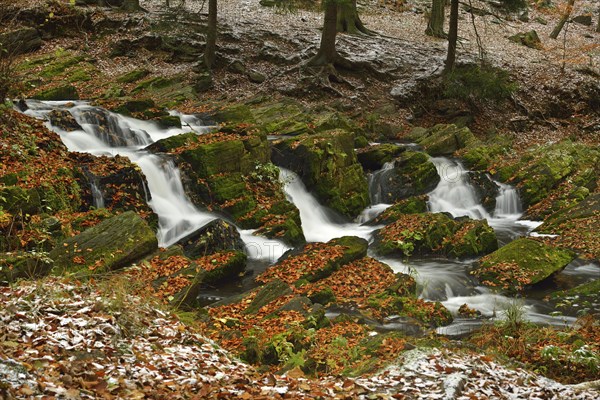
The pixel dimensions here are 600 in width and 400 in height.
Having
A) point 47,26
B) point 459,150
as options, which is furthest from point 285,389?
point 47,26

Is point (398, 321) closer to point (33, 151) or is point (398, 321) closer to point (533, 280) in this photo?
point (533, 280)

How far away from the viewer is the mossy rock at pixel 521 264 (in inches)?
448

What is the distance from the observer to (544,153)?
18.4 metres

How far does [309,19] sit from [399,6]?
7.94m

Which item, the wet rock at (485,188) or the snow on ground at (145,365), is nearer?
the snow on ground at (145,365)

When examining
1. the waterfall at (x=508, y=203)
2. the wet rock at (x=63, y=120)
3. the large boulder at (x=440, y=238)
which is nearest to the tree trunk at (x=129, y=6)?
the wet rock at (x=63, y=120)

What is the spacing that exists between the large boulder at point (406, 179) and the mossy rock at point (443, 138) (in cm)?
172

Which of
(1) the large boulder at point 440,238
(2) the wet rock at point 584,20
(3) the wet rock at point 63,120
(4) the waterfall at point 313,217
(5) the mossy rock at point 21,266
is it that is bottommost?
(4) the waterfall at point 313,217

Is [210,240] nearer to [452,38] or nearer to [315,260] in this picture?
[315,260]

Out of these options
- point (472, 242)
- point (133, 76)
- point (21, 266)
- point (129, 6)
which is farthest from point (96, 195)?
point (129, 6)

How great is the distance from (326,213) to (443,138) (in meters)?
6.24

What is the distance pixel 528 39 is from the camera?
30703mm

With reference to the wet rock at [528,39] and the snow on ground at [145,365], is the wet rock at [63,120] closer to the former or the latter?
the snow on ground at [145,365]

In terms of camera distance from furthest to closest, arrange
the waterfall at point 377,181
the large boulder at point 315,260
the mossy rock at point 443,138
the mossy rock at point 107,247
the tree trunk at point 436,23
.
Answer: the tree trunk at point 436,23
the mossy rock at point 443,138
the waterfall at point 377,181
the large boulder at point 315,260
the mossy rock at point 107,247
